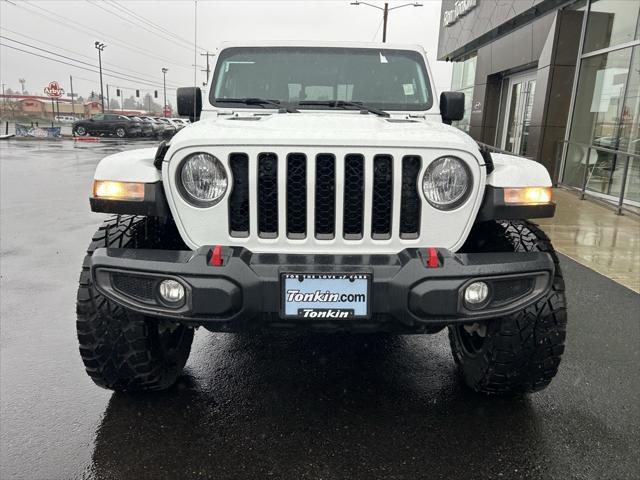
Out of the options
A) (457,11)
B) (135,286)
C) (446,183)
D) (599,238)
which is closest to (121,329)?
(135,286)

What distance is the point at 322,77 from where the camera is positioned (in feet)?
12.1

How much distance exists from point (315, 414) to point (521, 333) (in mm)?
1109

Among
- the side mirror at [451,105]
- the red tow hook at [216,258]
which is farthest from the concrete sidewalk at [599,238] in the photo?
the red tow hook at [216,258]

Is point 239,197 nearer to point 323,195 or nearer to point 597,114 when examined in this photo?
point 323,195

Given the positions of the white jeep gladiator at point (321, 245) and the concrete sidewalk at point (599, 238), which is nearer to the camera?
the white jeep gladiator at point (321, 245)

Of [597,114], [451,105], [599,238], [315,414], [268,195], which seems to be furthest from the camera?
[597,114]

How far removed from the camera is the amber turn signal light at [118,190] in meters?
2.36

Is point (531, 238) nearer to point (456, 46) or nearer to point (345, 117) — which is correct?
point (345, 117)

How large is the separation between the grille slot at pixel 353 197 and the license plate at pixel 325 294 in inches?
11.3

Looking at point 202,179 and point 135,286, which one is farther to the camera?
point 202,179

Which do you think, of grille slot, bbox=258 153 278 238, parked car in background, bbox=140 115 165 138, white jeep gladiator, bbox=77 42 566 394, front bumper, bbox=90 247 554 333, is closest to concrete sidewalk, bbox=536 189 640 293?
white jeep gladiator, bbox=77 42 566 394

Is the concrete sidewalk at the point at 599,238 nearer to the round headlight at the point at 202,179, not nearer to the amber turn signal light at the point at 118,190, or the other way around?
the round headlight at the point at 202,179

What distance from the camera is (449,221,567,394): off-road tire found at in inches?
98.0

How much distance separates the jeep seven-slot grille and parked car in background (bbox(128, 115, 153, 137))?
3297 centimetres
